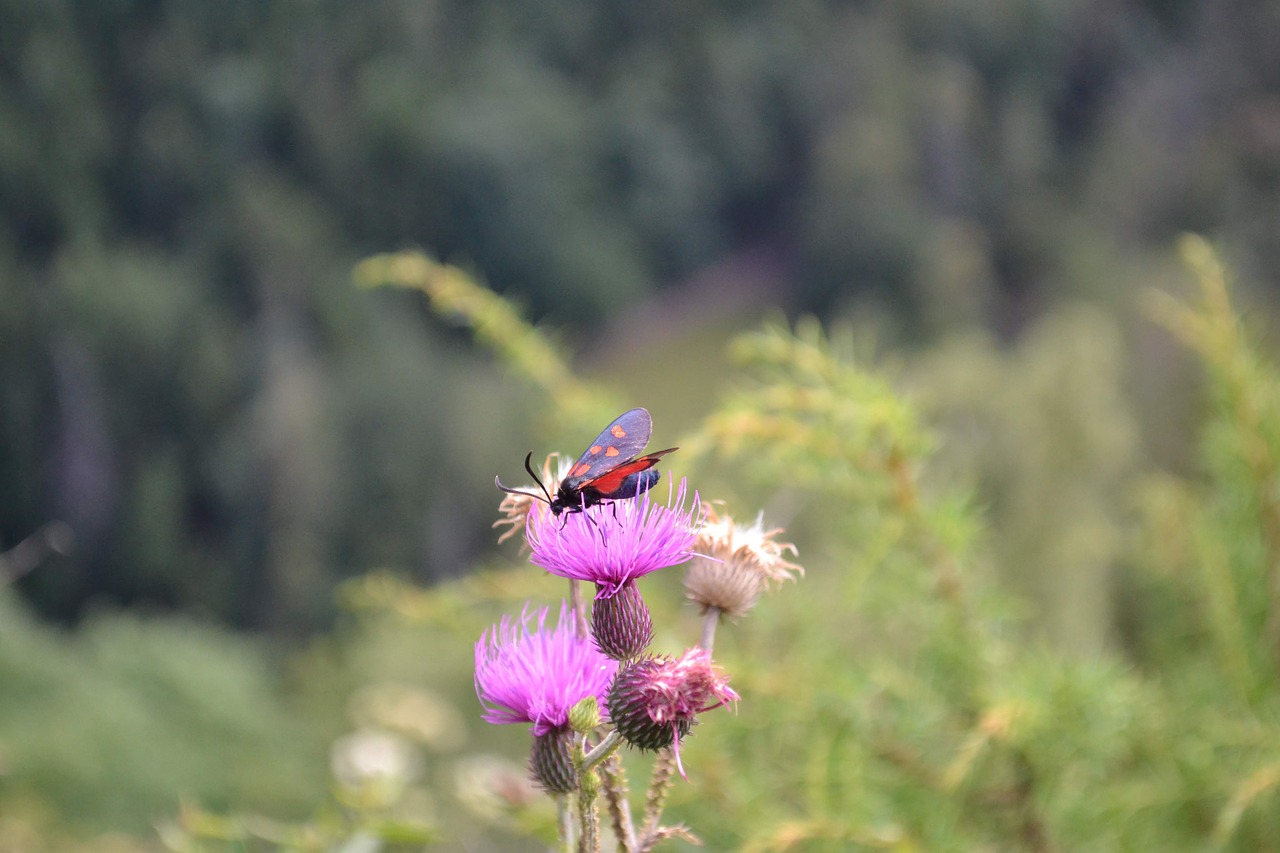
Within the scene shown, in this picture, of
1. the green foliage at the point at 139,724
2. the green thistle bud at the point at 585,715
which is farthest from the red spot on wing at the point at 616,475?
the green foliage at the point at 139,724

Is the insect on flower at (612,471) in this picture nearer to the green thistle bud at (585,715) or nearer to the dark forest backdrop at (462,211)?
the green thistle bud at (585,715)

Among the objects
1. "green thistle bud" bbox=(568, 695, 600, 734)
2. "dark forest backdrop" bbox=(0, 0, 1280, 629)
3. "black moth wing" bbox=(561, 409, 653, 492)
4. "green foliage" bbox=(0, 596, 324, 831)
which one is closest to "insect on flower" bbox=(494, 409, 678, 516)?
"black moth wing" bbox=(561, 409, 653, 492)

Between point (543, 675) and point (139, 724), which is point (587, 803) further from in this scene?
point (139, 724)

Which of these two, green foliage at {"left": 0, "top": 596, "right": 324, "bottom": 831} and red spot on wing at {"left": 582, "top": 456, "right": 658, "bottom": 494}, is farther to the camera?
green foliage at {"left": 0, "top": 596, "right": 324, "bottom": 831}

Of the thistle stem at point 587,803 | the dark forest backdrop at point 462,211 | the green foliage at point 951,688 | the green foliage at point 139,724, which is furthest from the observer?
the dark forest backdrop at point 462,211

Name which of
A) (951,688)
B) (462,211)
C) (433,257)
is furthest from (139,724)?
(951,688)

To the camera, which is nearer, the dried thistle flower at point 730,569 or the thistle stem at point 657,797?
the thistle stem at point 657,797

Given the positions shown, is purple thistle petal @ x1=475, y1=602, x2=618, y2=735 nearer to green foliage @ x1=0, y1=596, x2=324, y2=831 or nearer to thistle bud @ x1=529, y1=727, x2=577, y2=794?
thistle bud @ x1=529, y1=727, x2=577, y2=794
